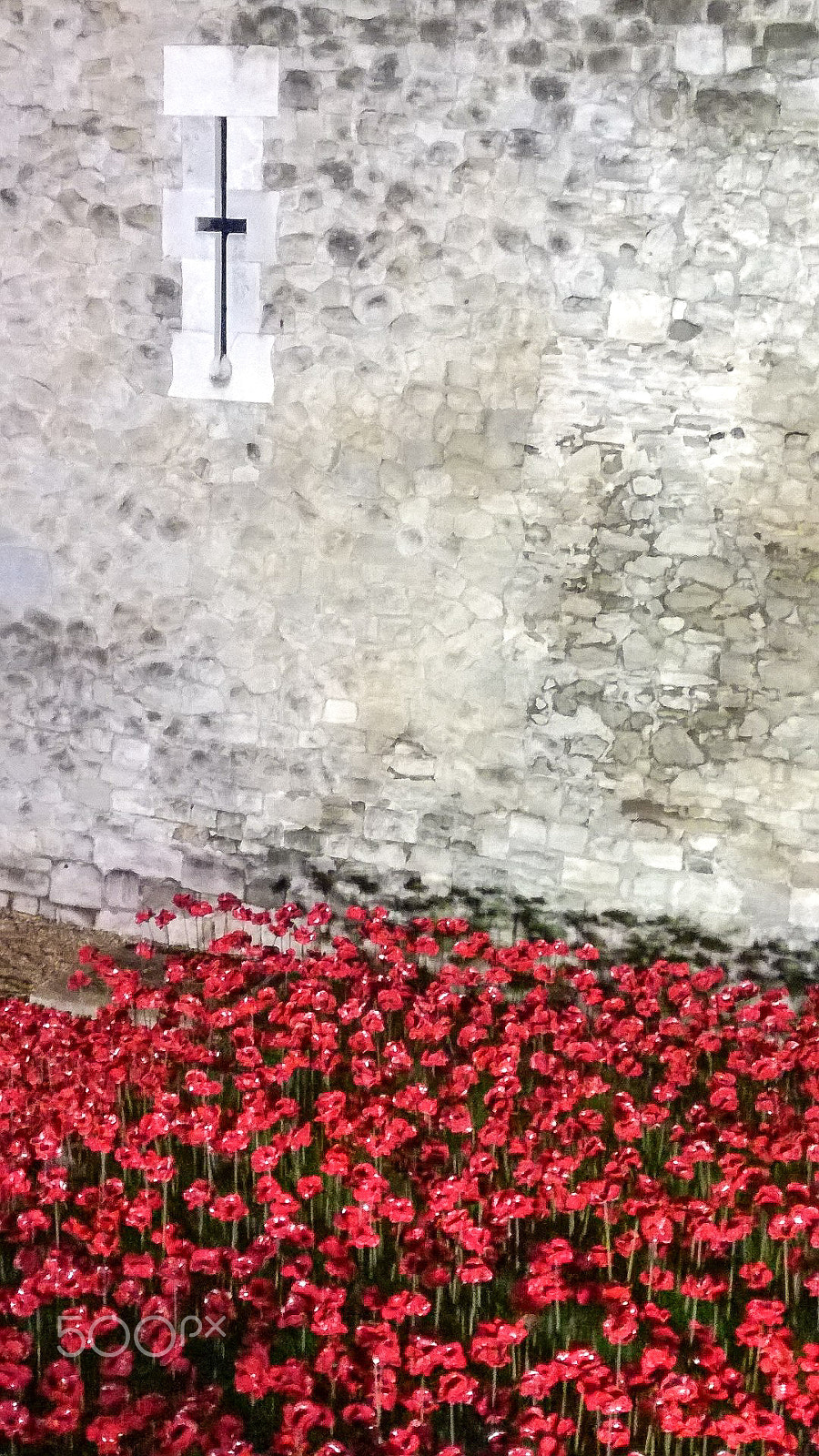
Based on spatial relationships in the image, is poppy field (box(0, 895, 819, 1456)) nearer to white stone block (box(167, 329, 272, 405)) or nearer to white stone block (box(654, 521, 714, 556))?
white stone block (box(654, 521, 714, 556))

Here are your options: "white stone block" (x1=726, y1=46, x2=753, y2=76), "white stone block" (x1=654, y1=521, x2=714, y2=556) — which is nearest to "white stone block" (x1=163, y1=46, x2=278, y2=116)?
"white stone block" (x1=726, y1=46, x2=753, y2=76)

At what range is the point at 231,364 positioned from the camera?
4.66 meters

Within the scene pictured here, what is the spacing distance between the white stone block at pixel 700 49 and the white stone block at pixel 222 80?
1.34m

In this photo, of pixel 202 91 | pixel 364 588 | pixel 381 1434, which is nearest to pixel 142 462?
pixel 364 588

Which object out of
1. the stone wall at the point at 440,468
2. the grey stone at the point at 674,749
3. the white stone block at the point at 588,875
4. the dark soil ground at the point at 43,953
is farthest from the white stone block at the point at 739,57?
the dark soil ground at the point at 43,953

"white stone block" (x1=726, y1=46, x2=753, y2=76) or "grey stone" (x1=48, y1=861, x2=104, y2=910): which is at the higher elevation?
"white stone block" (x1=726, y1=46, x2=753, y2=76)

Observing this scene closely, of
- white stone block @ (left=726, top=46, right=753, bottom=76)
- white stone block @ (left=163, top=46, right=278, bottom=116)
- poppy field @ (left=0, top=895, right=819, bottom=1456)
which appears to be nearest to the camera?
poppy field @ (left=0, top=895, right=819, bottom=1456)

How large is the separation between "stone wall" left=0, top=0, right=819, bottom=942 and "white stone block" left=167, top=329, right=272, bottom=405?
0.05m

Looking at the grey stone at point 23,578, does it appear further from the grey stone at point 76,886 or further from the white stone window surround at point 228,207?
the grey stone at point 76,886

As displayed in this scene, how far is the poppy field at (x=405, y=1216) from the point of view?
2.71 m

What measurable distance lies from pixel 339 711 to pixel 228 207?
1.82 metres

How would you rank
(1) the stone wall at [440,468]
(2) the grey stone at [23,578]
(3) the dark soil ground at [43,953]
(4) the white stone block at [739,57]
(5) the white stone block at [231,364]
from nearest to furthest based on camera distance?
(4) the white stone block at [739,57]
(1) the stone wall at [440,468]
(5) the white stone block at [231,364]
(3) the dark soil ground at [43,953]
(2) the grey stone at [23,578]

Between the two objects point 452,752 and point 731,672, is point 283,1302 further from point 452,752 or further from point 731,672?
point 731,672

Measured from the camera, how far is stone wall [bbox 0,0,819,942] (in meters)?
4.22
